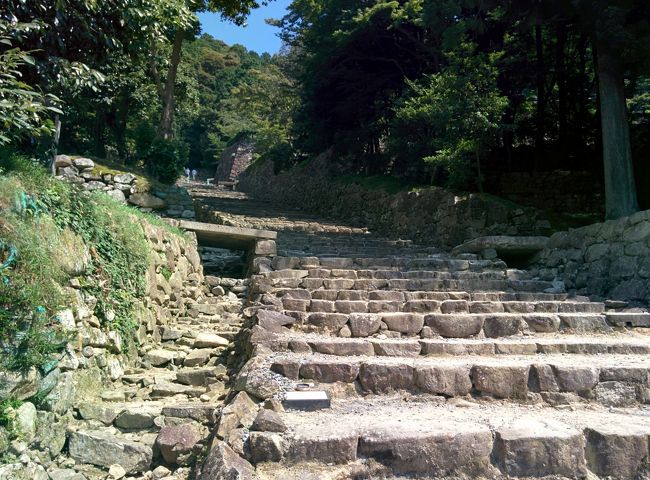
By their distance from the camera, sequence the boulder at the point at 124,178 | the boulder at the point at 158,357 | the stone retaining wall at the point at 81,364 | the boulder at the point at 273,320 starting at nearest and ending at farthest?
1. the stone retaining wall at the point at 81,364
2. the boulder at the point at 273,320
3. the boulder at the point at 158,357
4. the boulder at the point at 124,178

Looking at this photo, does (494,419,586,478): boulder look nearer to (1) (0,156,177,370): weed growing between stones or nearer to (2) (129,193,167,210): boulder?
(1) (0,156,177,370): weed growing between stones

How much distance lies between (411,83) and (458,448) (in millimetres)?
10610

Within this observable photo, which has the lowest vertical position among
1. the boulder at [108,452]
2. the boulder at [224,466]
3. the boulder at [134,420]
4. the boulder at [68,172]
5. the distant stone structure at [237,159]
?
the boulder at [108,452]

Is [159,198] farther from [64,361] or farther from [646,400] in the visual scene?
[646,400]

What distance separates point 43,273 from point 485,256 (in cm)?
682

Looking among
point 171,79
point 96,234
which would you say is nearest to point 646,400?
point 96,234

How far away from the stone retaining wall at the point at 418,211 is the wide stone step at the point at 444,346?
18.3 ft

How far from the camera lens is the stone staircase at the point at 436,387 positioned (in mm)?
3242

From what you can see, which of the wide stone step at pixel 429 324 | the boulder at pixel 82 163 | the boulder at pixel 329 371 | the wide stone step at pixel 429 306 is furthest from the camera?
the boulder at pixel 82 163

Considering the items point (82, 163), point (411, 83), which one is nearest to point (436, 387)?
point (82, 163)

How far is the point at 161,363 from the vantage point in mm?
5664

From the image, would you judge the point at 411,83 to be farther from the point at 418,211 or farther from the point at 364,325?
the point at 364,325

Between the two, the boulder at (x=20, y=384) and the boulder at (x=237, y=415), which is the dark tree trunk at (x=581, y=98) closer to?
the boulder at (x=237, y=415)

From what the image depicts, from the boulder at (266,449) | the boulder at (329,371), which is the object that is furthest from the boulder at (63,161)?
the boulder at (266,449)
